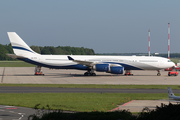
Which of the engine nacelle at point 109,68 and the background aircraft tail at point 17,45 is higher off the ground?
the background aircraft tail at point 17,45

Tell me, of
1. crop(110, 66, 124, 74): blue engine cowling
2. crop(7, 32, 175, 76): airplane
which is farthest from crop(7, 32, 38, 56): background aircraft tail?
crop(110, 66, 124, 74): blue engine cowling

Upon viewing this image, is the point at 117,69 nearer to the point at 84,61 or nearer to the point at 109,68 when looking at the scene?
the point at 109,68

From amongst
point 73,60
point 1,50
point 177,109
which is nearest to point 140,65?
point 73,60

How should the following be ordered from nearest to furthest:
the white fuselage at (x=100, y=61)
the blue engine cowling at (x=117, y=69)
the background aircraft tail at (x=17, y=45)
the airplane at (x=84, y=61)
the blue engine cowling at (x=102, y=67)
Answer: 1. the blue engine cowling at (x=117, y=69)
2. the blue engine cowling at (x=102, y=67)
3. the airplane at (x=84, y=61)
4. the background aircraft tail at (x=17, y=45)
5. the white fuselage at (x=100, y=61)

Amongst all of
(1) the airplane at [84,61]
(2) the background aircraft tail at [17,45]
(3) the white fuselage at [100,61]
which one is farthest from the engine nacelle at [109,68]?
(2) the background aircraft tail at [17,45]

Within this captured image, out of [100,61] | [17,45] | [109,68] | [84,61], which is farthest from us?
[100,61]

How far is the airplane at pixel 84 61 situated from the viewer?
51281 millimetres

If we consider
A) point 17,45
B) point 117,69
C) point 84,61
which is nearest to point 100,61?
point 84,61

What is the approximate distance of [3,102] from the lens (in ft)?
69.2

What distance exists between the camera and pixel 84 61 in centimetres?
5088

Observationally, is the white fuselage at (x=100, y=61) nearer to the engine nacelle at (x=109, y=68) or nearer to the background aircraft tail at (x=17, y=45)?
the background aircraft tail at (x=17, y=45)

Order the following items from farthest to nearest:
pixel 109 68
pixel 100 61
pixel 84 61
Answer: pixel 100 61 < pixel 109 68 < pixel 84 61

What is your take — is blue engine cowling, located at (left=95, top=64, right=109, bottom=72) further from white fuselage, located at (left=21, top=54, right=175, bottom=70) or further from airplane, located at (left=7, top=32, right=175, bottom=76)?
white fuselage, located at (left=21, top=54, right=175, bottom=70)

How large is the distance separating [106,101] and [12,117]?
8422 millimetres
